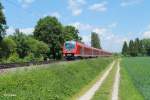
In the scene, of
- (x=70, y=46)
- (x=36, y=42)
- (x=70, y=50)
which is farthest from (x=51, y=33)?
(x=70, y=50)

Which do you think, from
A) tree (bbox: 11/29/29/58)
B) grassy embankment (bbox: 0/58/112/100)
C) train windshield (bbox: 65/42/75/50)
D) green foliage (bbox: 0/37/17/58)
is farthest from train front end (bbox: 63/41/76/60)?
grassy embankment (bbox: 0/58/112/100)

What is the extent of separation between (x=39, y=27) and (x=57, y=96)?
95.6m

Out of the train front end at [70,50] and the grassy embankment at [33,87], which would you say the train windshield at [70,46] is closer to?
the train front end at [70,50]

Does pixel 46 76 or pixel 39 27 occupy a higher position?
pixel 39 27

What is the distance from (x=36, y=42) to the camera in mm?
97375

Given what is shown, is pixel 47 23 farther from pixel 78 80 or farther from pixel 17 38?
pixel 78 80

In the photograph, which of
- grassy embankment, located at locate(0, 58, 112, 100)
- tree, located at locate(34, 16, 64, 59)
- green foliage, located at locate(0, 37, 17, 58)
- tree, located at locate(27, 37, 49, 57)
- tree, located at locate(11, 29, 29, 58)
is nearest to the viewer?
grassy embankment, located at locate(0, 58, 112, 100)

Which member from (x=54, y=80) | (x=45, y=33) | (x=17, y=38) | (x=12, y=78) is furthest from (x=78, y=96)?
(x=45, y=33)

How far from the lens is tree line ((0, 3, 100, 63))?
74500 millimetres

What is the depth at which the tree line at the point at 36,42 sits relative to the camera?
74500 millimetres

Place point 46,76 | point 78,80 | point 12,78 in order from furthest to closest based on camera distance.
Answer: point 78,80
point 46,76
point 12,78

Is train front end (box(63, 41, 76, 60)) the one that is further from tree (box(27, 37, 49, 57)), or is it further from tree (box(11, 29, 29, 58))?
tree (box(27, 37, 49, 57))

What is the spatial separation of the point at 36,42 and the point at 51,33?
21.2 m

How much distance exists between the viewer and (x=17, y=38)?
92.2 metres
